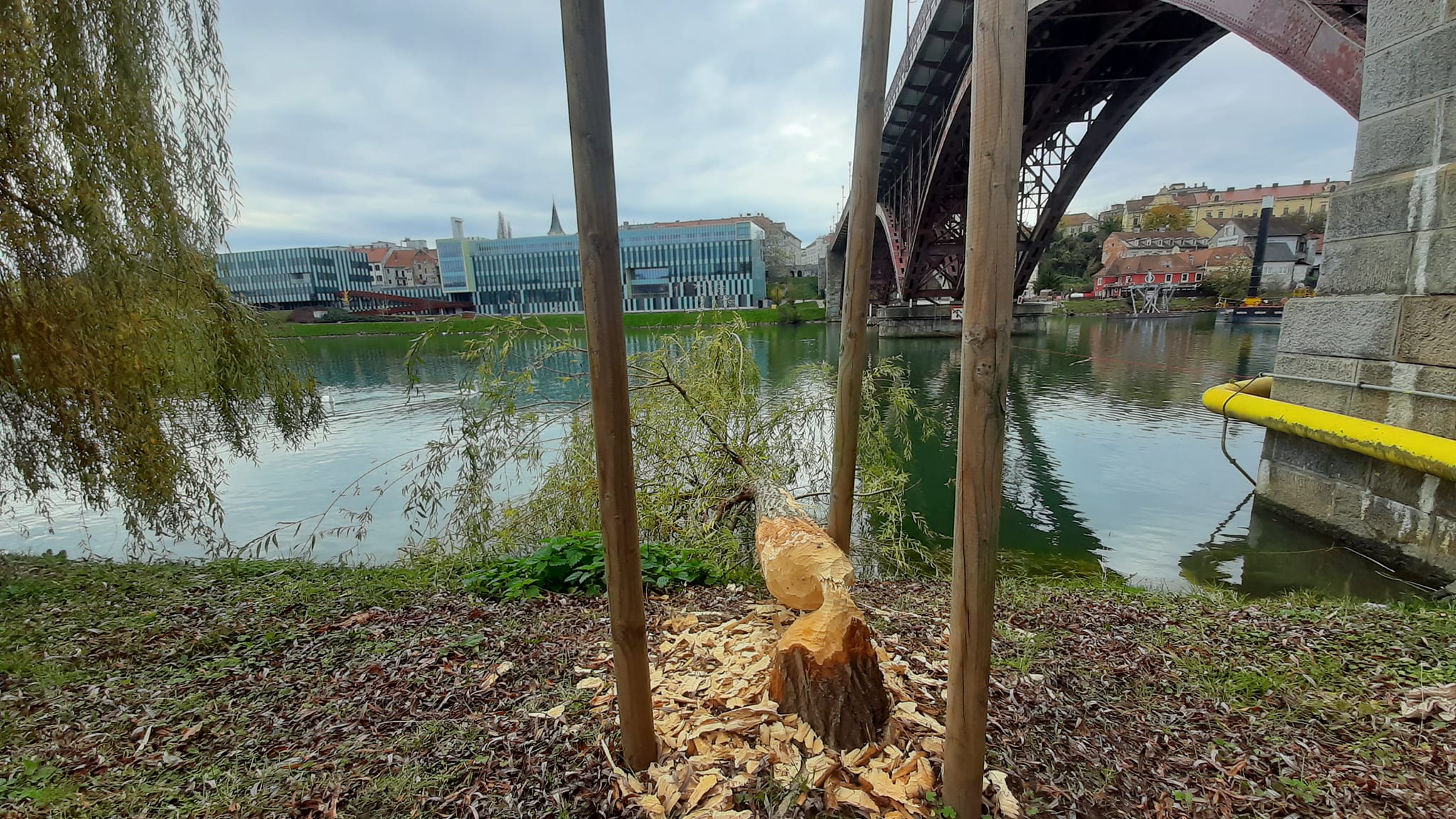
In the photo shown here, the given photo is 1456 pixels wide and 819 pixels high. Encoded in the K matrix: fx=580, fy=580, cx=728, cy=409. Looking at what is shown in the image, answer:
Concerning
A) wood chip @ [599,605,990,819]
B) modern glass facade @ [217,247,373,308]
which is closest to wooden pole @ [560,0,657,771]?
wood chip @ [599,605,990,819]

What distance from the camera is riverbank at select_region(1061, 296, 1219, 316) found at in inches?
1866

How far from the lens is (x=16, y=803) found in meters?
1.73

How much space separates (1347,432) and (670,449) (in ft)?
18.7

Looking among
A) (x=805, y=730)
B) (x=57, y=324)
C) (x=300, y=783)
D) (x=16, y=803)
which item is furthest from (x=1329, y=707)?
(x=57, y=324)

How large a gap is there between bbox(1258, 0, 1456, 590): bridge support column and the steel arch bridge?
883 mm

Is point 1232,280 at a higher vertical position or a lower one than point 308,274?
lower

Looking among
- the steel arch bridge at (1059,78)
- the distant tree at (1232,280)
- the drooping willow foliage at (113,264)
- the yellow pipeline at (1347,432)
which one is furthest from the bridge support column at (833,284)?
the drooping willow foliage at (113,264)

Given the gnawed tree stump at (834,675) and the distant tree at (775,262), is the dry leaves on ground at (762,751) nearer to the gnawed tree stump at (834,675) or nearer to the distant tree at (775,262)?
the gnawed tree stump at (834,675)

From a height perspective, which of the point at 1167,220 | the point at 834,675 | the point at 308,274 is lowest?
the point at 834,675

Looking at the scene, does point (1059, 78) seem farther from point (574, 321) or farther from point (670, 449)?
point (670, 449)

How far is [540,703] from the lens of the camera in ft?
7.54

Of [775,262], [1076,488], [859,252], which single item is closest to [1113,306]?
[775,262]

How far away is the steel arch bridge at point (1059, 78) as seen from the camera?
575 centimetres

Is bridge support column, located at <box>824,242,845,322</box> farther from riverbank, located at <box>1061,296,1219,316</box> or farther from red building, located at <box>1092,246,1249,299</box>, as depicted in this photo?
red building, located at <box>1092,246,1249,299</box>
